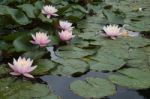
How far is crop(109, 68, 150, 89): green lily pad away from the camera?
1788 mm

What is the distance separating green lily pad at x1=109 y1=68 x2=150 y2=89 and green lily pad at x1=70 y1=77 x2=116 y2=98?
73mm

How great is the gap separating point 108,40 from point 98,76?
695mm

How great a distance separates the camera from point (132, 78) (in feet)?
6.16

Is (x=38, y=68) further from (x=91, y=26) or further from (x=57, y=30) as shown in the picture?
(x=91, y=26)

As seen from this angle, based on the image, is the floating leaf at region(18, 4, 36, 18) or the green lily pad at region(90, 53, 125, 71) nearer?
the green lily pad at region(90, 53, 125, 71)

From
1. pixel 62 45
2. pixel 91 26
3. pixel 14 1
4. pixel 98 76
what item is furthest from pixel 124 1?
pixel 98 76

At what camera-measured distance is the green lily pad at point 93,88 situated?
5.43 feet

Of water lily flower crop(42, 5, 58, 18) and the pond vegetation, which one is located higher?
water lily flower crop(42, 5, 58, 18)

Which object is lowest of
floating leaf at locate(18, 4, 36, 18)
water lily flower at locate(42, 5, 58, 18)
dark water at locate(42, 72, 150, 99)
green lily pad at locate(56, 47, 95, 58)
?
dark water at locate(42, 72, 150, 99)

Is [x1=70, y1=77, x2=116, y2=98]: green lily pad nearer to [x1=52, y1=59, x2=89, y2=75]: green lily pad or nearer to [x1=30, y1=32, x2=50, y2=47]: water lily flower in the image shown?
[x1=52, y1=59, x2=89, y2=75]: green lily pad

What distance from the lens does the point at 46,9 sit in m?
2.85

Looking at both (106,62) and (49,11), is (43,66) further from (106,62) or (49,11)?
(49,11)

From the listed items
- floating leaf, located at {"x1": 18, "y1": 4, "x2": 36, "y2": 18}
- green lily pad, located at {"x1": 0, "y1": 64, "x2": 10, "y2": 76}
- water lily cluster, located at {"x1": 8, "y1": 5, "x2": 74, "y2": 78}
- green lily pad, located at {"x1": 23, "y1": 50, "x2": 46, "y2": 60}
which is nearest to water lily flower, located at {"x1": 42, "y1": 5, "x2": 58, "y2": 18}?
water lily cluster, located at {"x1": 8, "y1": 5, "x2": 74, "y2": 78}

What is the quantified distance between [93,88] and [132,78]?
0.94 ft
